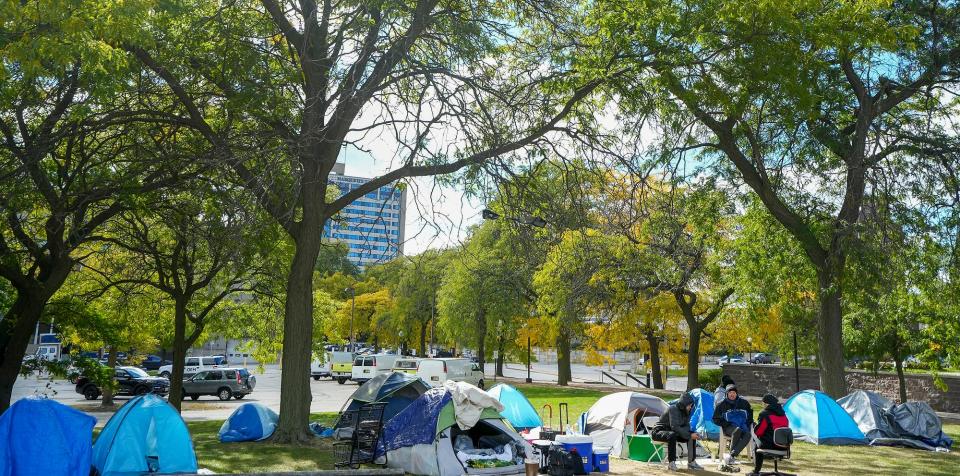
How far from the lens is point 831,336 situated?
60.6ft

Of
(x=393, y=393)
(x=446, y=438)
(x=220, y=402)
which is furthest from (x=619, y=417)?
(x=220, y=402)

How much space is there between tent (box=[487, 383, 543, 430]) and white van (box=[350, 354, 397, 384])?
86.4ft

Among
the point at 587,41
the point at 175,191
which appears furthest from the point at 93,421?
the point at 587,41

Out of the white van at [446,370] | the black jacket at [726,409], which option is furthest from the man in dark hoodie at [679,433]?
the white van at [446,370]

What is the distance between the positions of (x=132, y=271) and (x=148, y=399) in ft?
34.9

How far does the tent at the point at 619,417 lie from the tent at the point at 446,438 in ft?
10.3

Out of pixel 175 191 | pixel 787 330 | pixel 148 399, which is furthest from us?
pixel 787 330

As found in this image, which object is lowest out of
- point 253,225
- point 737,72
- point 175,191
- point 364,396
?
point 364,396

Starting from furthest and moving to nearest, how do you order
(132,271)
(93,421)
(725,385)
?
1. (132,271)
2. (725,385)
3. (93,421)

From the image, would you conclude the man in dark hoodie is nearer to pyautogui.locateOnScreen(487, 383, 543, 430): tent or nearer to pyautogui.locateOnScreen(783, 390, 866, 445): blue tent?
pyautogui.locateOnScreen(487, 383, 543, 430): tent

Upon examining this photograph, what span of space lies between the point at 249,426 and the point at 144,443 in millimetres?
4597

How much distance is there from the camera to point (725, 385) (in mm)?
14281

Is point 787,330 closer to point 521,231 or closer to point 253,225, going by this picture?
point 521,231

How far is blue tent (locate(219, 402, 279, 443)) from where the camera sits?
15836 millimetres
